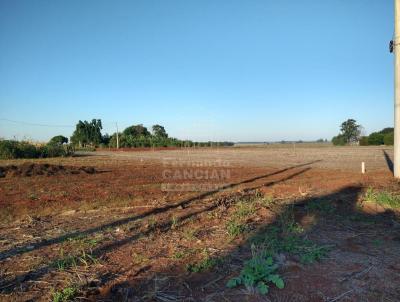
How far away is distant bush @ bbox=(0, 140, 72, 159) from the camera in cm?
3014

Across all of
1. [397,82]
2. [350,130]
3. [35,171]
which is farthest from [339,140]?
[35,171]

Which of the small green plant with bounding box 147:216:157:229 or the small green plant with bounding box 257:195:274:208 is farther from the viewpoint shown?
the small green plant with bounding box 257:195:274:208

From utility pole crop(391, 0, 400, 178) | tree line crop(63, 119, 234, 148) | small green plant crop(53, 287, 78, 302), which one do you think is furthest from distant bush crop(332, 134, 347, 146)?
small green plant crop(53, 287, 78, 302)

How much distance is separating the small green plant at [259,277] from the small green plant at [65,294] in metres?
1.41

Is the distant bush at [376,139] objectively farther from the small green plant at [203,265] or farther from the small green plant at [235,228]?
the small green plant at [203,265]

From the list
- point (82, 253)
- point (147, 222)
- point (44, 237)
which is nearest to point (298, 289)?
point (82, 253)

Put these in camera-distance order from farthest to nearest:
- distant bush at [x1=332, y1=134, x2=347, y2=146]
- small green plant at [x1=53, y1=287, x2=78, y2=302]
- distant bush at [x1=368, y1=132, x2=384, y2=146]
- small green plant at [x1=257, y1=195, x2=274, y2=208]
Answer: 1. distant bush at [x1=332, y1=134, x2=347, y2=146]
2. distant bush at [x1=368, y1=132, x2=384, y2=146]
3. small green plant at [x1=257, y1=195, x2=274, y2=208]
4. small green plant at [x1=53, y1=287, x2=78, y2=302]

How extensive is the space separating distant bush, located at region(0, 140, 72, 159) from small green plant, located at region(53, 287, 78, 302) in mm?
30876

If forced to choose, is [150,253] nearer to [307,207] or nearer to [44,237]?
[44,237]

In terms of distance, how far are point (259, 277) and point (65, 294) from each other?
178cm

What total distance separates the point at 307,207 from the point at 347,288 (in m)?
3.29

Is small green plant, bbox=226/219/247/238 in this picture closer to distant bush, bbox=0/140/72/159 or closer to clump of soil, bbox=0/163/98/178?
clump of soil, bbox=0/163/98/178

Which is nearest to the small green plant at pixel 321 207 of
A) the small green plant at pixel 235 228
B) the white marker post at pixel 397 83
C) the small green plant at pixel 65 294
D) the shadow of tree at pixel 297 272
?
the shadow of tree at pixel 297 272

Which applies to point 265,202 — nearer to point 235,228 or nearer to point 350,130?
point 235,228
